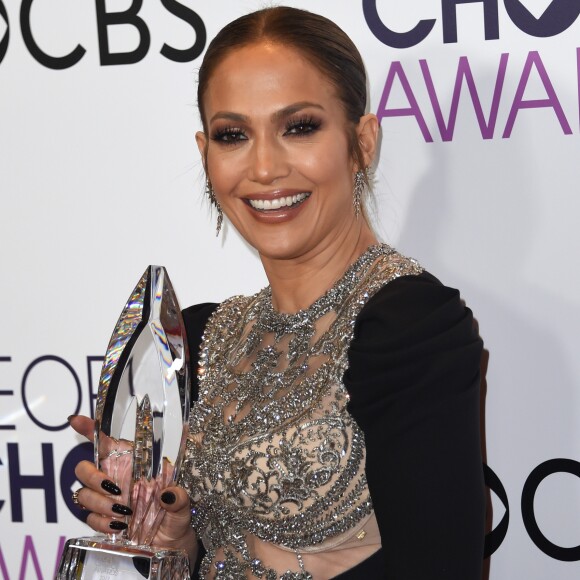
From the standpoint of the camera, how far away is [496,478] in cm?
163

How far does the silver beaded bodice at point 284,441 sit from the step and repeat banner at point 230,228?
376 mm

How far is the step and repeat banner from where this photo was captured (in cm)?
156

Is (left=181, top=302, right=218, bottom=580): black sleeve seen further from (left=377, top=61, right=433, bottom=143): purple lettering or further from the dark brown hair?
(left=377, top=61, right=433, bottom=143): purple lettering

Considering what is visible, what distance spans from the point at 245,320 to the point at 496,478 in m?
0.53

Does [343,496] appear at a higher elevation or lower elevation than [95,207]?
lower

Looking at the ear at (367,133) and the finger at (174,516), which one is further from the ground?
the ear at (367,133)

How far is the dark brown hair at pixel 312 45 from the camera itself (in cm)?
125

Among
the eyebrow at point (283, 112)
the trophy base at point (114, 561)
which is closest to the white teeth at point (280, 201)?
the eyebrow at point (283, 112)

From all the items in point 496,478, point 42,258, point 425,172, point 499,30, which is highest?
point 499,30

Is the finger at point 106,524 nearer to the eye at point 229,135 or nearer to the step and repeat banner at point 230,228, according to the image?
the eye at point 229,135

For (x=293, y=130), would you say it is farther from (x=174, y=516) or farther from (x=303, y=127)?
(x=174, y=516)

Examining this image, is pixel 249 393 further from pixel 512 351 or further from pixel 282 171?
pixel 512 351

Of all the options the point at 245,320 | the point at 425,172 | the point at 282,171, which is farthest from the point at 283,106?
the point at 425,172

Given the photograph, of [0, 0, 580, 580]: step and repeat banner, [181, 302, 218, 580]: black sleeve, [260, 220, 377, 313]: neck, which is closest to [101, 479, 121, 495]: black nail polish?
[181, 302, 218, 580]: black sleeve
